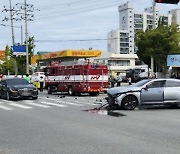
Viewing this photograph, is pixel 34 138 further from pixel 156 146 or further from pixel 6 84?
pixel 6 84

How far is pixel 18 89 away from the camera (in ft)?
78.9

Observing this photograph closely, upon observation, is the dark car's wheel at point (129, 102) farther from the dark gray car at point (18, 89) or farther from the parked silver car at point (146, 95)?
the dark gray car at point (18, 89)

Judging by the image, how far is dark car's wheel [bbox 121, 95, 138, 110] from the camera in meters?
17.1

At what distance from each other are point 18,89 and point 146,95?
974 cm

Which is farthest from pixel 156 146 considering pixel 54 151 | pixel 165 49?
pixel 165 49

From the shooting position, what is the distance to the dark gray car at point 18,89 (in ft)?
78.8

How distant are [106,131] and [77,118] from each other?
11.0 ft

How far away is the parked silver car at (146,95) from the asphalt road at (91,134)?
2.23m

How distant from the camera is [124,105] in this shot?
17125 millimetres

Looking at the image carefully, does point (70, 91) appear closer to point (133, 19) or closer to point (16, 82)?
point (16, 82)

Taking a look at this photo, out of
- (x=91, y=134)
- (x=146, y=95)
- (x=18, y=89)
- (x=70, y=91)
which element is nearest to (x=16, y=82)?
(x=18, y=89)

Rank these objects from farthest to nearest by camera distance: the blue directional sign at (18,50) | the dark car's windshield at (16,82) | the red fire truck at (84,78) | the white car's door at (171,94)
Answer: the blue directional sign at (18,50) < the red fire truck at (84,78) < the dark car's windshield at (16,82) < the white car's door at (171,94)

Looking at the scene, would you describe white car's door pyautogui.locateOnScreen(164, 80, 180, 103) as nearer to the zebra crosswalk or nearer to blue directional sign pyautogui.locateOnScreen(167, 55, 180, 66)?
the zebra crosswalk

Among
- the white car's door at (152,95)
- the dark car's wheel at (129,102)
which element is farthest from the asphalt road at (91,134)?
the white car's door at (152,95)
